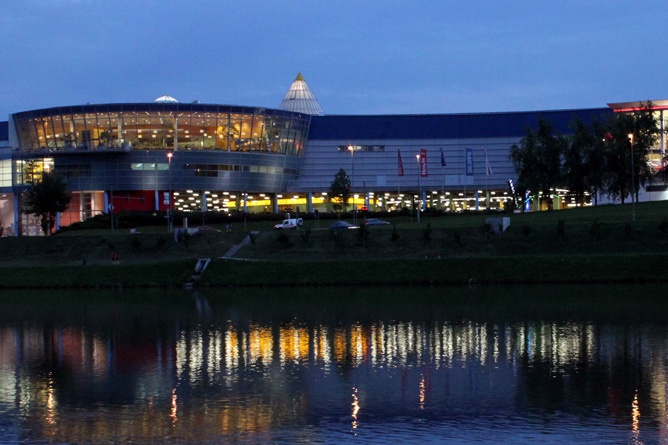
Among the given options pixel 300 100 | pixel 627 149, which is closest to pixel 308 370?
pixel 627 149

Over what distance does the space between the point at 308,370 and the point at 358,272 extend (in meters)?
37.0

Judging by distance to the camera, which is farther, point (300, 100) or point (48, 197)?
point (300, 100)

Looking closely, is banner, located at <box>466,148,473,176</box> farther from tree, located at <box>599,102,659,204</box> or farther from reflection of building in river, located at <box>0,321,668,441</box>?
reflection of building in river, located at <box>0,321,668,441</box>

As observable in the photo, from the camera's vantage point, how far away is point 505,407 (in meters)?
22.9

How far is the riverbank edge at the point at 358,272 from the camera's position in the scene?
6141 centimetres

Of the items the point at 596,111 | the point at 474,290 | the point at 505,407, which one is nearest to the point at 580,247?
the point at 474,290

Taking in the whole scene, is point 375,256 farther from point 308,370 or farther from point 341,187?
point 341,187

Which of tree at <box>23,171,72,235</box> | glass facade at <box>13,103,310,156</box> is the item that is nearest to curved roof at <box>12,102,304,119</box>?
glass facade at <box>13,103,310,156</box>

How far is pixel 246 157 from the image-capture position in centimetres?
12875

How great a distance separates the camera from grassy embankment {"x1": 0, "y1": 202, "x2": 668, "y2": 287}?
62906 mm

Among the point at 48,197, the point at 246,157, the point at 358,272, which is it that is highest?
the point at 246,157

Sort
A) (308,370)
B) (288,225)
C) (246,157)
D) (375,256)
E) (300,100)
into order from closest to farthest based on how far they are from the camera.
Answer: (308,370), (375,256), (288,225), (246,157), (300,100)

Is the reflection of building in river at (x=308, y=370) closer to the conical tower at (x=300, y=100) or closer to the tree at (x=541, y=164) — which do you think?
the tree at (x=541, y=164)

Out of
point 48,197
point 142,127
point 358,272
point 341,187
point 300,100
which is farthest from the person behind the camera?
point 300,100
